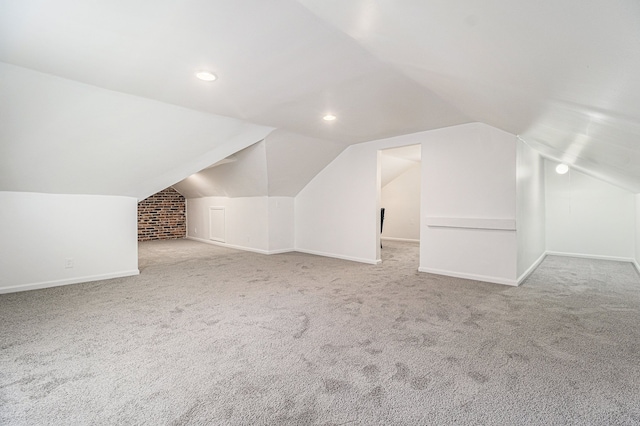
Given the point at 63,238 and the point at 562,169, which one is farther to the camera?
the point at 562,169

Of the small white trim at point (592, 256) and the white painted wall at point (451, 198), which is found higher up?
the white painted wall at point (451, 198)

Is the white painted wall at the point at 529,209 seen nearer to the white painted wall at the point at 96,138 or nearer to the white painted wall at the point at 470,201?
the white painted wall at the point at 470,201

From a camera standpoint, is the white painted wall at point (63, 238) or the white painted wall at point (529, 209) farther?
the white painted wall at point (529, 209)

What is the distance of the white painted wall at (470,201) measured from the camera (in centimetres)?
399

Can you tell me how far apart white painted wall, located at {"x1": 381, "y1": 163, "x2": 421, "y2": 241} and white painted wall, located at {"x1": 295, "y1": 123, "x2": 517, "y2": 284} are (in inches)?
140

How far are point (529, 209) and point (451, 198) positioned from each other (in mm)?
1397

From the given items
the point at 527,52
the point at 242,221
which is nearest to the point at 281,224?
the point at 242,221

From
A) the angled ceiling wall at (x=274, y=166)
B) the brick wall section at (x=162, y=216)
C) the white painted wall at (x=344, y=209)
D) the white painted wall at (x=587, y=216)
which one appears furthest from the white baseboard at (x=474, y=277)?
the brick wall section at (x=162, y=216)

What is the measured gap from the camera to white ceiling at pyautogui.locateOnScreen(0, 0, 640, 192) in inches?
50.3

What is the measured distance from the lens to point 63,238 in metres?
3.99

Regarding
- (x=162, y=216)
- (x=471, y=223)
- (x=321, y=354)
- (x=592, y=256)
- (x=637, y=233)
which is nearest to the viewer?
(x=321, y=354)

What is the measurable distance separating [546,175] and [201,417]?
24.9 ft

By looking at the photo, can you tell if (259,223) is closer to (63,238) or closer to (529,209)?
(63,238)

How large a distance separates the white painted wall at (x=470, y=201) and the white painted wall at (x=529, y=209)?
7.2 inches
